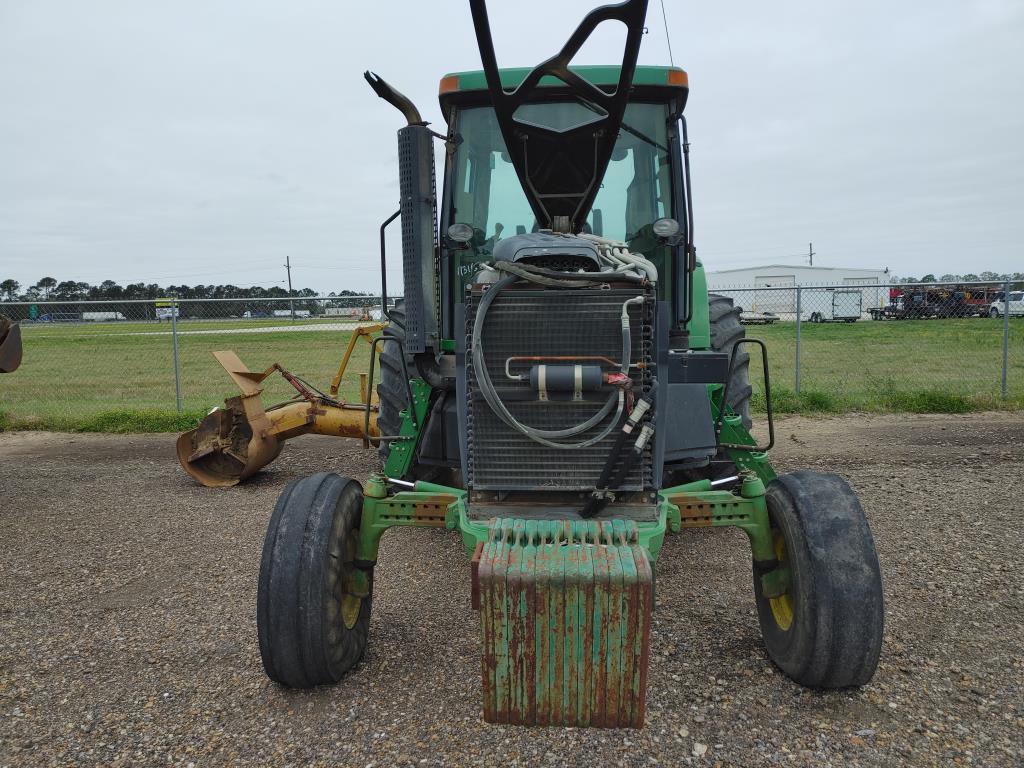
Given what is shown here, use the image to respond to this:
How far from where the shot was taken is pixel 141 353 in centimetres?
1349

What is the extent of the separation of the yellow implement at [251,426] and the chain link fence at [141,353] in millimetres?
3430

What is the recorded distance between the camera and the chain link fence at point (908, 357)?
9812mm

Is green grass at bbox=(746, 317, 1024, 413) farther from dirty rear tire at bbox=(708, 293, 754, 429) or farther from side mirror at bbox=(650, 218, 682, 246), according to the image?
side mirror at bbox=(650, 218, 682, 246)

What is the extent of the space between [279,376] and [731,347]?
10.0 meters

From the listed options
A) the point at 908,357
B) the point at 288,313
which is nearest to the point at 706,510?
the point at 288,313

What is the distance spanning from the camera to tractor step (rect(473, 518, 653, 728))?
91.1 inches

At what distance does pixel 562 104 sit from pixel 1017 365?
12.1 meters

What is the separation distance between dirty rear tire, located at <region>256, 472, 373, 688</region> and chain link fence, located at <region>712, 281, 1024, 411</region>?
19.9 ft

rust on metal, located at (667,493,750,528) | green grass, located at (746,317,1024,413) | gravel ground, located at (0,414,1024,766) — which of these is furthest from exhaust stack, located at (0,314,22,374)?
green grass, located at (746,317,1024,413)

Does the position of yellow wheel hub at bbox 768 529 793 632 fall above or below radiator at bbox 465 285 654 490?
below

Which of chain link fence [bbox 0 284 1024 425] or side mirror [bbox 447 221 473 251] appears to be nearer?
side mirror [bbox 447 221 473 251]

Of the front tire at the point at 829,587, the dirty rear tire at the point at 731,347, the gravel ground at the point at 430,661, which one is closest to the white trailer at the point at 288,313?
the gravel ground at the point at 430,661

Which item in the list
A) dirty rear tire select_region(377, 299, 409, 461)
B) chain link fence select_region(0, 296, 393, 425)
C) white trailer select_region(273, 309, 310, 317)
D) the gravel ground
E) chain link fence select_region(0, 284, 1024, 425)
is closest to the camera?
the gravel ground

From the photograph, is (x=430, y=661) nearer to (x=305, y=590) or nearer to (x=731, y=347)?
(x=305, y=590)
